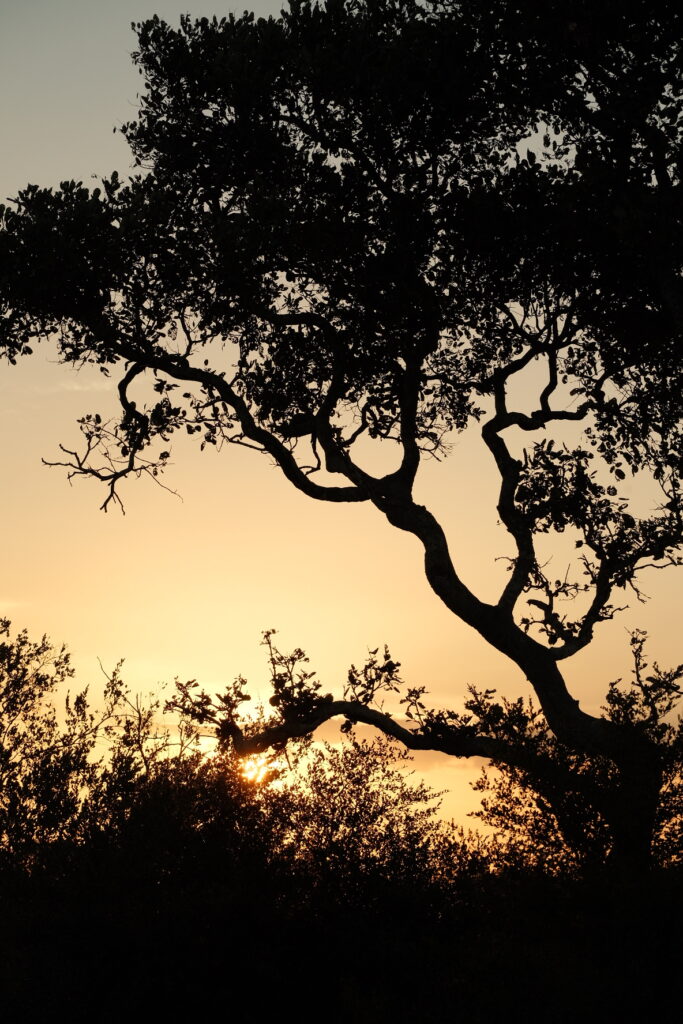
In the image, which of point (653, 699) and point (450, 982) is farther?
point (653, 699)

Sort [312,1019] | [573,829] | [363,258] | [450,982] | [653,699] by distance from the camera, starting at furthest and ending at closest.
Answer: [653,699]
[363,258]
[573,829]
[312,1019]
[450,982]

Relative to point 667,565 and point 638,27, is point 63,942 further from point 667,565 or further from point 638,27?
point 638,27

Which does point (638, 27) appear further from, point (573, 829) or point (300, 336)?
point (573, 829)

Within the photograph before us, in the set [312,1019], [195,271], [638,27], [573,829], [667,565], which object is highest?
[638,27]

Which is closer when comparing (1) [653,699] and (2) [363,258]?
(2) [363,258]

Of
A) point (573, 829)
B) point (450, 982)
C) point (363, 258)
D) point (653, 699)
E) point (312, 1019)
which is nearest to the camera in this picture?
point (450, 982)

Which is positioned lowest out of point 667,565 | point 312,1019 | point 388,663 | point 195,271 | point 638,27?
point 312,1019

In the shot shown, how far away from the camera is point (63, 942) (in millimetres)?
15898

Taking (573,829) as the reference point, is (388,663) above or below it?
above

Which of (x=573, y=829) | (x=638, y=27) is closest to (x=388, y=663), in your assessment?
(x=573, y=829)

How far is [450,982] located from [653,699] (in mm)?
8645

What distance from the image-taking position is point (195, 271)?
19625mm

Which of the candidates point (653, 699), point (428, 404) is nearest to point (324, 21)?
point (428, 404)

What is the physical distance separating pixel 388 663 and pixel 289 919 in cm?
552
